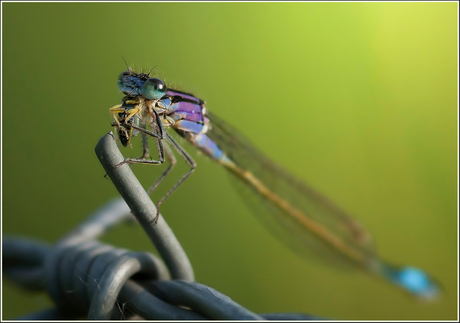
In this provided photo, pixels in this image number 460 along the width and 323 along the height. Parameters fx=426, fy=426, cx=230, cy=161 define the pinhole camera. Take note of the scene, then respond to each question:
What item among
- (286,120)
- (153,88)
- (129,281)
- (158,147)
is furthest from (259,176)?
(129,281)

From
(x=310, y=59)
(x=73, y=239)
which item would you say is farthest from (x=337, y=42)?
(x=73, y=239)

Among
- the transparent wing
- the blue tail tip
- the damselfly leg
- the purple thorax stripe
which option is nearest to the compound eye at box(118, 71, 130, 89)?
the damselfly leg

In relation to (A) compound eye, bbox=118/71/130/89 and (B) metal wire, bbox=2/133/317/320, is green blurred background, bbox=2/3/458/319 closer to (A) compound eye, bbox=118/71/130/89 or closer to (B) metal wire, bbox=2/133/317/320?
(A) compound eye, bbox=118/71/130/89

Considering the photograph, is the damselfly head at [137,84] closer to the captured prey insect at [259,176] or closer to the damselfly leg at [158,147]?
the captured prey insect at [259,176]

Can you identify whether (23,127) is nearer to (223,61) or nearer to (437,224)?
Answer: (223,61)

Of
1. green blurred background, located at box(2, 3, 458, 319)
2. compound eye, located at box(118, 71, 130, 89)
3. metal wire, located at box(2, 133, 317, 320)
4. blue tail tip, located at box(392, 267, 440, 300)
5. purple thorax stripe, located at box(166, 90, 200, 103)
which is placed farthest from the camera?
blue tail tip, located at box(392, 267, 440, 300)

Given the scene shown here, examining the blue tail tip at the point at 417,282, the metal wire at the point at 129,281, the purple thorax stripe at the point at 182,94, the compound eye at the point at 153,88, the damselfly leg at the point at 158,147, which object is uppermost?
the purple thorax stripe at the point at 182,94

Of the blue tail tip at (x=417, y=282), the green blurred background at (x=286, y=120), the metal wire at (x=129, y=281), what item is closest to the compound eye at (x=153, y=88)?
the metal wire at (x=129, y=281)
